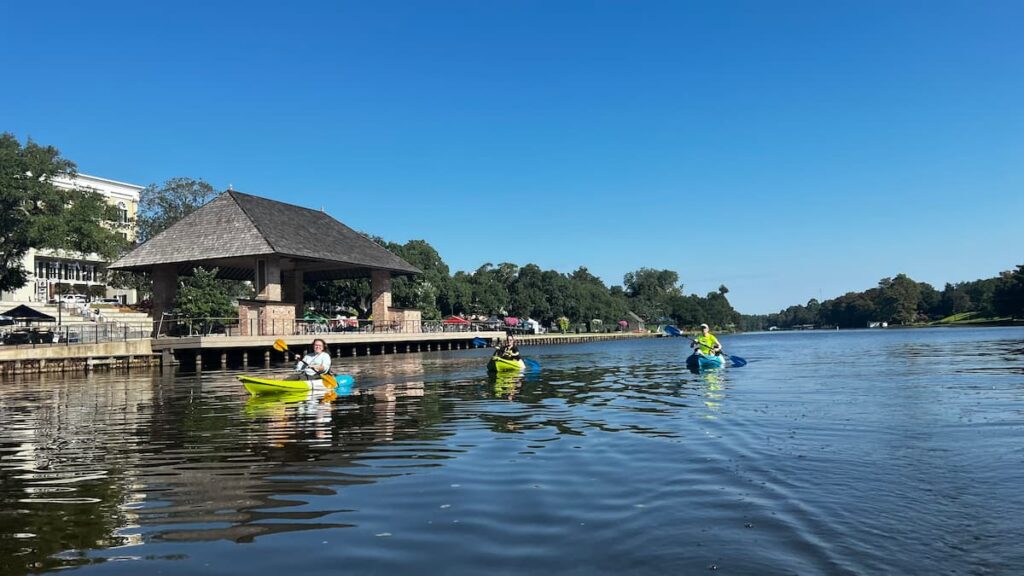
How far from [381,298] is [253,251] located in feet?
48.8

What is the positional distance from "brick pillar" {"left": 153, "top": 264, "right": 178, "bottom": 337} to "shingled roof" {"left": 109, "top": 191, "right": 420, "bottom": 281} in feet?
Answer: 3.15

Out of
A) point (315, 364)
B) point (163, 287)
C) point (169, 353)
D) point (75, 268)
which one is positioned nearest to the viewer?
point (315, 364)

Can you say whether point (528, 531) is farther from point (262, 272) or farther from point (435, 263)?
point (435, 263)

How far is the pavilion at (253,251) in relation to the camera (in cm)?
4359

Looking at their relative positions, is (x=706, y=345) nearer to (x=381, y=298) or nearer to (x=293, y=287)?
(x=381, y=298)

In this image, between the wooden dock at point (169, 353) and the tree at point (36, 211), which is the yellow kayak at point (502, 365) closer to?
the wooden dock at point (169, 353)

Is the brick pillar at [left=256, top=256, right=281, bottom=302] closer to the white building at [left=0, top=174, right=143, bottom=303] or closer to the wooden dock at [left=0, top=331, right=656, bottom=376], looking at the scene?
the wooden dock at [left=0, top=331, right=656, bottom=376]

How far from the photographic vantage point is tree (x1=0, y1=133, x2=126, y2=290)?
4406 centimetres

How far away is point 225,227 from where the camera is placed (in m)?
45.7

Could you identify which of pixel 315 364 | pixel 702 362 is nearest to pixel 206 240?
pixel 315 364

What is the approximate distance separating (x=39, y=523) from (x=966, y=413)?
15.2 metres

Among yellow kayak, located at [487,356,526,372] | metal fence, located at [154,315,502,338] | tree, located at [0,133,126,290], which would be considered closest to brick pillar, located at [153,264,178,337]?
metal fence, located at [154,315,502,338]

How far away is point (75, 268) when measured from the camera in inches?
2938

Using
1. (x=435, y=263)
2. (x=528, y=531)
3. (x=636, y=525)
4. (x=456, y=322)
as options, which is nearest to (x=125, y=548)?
(x=528, y=531)
